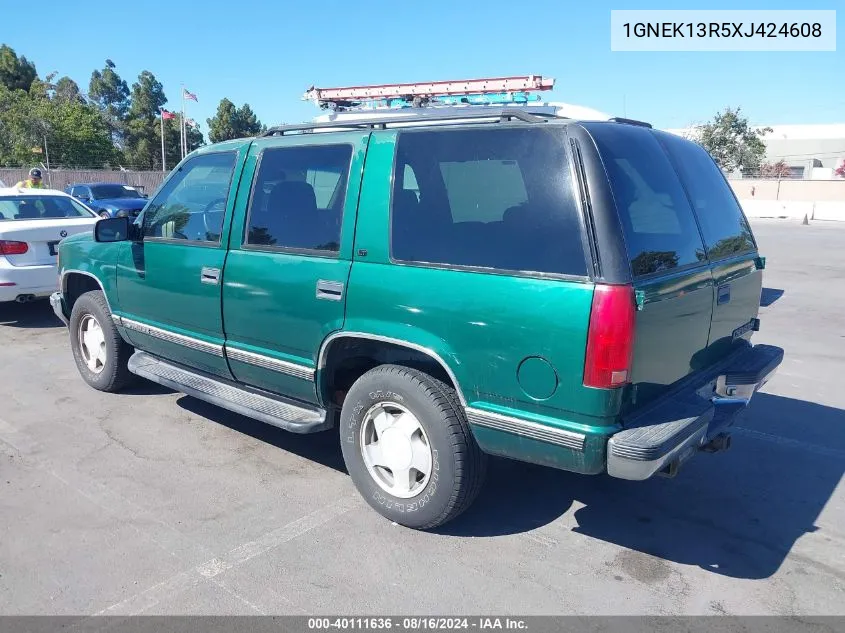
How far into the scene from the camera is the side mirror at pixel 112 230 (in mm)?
4980

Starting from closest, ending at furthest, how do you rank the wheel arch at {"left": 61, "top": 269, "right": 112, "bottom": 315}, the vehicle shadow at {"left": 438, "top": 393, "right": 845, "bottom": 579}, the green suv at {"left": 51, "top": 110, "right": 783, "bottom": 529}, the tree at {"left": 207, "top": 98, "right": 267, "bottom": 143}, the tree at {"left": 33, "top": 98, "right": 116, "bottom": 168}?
the green suv at {"left": 51, "top": 110, "right": 783, "bottom": 529}
the vehicle shadow at {"left": 438, "top": 393, "right": 845, "bottom": 579}
the wheel arch at {"left": 61, "top": 269, "right": 112, "bottom": 315}
the tree at {"left": 33, "top": 98, "right": 116, "bottom": 168}
the tree at {"left": 207, "top": 98, "right": 267, "bottom": 143}

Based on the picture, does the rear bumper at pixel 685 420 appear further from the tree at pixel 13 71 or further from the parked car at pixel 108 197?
the tree at pixel 13 71

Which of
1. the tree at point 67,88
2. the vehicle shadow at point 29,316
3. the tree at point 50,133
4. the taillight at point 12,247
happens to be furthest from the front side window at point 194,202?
the tree at point 67,88

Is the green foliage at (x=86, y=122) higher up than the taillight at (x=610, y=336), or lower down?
higher up

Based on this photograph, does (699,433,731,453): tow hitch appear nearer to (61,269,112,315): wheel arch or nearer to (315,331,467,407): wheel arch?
(315,331,467,407): wheel arch

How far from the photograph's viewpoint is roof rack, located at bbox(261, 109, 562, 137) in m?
3.30

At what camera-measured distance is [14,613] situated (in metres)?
2.95

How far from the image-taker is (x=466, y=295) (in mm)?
3205

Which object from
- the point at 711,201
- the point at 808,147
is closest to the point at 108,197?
the point at 711,201

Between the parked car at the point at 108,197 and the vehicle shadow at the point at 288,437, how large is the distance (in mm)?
17001

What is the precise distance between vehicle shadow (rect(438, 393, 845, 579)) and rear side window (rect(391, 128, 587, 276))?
152 cm

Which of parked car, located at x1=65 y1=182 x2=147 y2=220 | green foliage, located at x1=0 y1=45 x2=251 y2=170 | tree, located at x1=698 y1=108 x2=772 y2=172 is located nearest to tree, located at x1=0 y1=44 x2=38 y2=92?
green foliage, located at x1=0 y1=45 x2=251 y2=170

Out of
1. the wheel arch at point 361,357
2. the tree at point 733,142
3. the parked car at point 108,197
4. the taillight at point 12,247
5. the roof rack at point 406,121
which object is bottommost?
the wheel arch at point 361,357

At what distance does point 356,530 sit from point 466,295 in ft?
4.70
